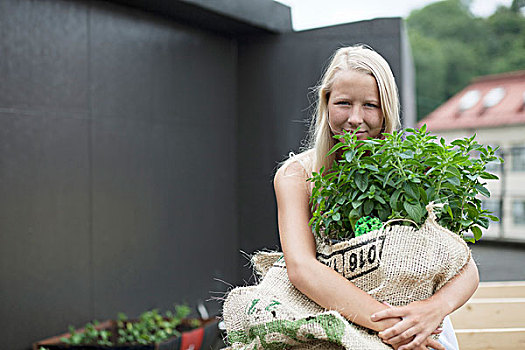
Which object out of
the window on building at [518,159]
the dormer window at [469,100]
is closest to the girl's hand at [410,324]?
the window on building at [518,159]

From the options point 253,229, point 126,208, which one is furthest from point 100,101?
point 253,229

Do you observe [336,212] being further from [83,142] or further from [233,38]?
[233,38]

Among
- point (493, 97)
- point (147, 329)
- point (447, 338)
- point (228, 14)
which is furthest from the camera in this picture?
point (493, 97)

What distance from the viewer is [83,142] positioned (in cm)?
461

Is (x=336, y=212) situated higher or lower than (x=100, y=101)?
lower

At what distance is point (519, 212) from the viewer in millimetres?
15930

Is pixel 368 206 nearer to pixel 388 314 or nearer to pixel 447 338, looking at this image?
pixel 388 314

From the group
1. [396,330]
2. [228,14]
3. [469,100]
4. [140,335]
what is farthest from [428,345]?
[469,100]

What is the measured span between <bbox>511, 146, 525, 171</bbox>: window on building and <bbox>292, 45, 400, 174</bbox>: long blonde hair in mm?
15360

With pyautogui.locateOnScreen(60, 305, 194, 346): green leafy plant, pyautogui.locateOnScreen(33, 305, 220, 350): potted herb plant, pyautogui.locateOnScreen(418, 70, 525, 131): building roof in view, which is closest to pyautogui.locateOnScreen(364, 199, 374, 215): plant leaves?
pyautogui.locateOnScreen(33, 305, 220, 350): potted herb plant

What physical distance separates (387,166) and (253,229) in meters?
4.60

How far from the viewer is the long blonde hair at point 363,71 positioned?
157 cm

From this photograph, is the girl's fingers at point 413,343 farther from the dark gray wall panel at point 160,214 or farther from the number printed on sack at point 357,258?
the dark gray wall panel at point 160,214

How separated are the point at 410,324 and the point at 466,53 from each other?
27609 mm
